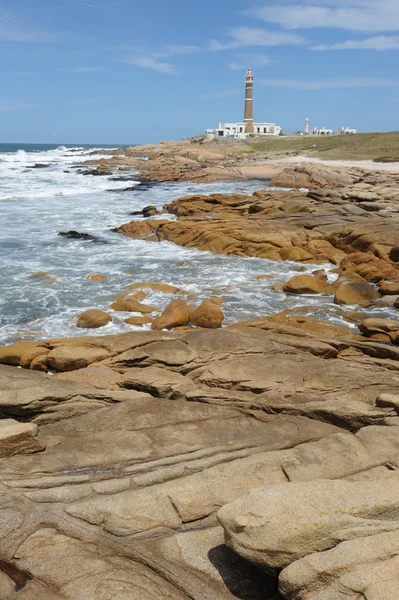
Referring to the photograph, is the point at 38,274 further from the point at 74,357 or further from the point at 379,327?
the point at 379,327

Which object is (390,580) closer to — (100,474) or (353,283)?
(100,474)

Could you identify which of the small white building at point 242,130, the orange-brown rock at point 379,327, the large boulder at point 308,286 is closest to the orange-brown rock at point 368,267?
the large boulder at point 308,286

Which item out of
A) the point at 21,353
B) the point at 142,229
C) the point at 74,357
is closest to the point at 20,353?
the point at 21,353

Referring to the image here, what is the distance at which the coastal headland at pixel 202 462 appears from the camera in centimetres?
408

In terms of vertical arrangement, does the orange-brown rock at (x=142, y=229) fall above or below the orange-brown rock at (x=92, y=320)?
above

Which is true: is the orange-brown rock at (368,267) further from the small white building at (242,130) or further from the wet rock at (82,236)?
the small white building at (242,130)

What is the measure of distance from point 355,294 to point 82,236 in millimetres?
15667

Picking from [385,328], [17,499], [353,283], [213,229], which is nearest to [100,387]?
[17,499]

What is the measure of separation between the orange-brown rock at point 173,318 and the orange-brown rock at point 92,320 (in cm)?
134

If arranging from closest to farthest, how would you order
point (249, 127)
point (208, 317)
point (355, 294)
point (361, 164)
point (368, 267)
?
point (208, 317) < point (355, 294) < point (368, 267) < point (361, 164) < point (249, 127)

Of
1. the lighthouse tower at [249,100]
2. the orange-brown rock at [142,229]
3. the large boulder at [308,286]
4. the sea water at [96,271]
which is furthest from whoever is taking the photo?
the lighthouse tower at [249,100]

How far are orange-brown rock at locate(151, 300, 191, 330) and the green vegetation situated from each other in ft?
168

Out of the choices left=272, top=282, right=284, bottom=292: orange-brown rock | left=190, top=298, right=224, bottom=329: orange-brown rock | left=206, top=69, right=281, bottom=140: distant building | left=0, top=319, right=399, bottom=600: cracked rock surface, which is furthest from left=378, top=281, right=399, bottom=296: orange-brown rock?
left=206, top=69, right=281, bottom=140: distant building

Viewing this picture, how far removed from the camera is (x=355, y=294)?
617 inches
